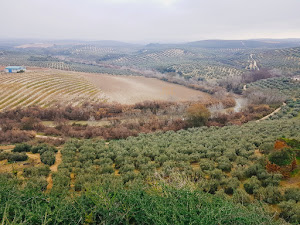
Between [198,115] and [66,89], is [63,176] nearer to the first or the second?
[198,115]

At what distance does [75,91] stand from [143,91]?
1816cm

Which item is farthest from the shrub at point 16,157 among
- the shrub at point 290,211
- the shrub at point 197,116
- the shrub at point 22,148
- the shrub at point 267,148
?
the shrub at point 197,116

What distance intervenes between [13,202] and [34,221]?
3.21 ft

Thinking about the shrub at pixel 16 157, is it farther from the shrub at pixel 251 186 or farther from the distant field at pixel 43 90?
the distant field at pixel 43 90

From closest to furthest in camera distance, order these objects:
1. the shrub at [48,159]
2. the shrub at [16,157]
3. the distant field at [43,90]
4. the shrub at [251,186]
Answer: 1. the shrub at [251,186]
2. the shrub at [48,159]
3. the shrub at [16,157]
4. the distant field at [43,90]

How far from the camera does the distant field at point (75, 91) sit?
1688 inches

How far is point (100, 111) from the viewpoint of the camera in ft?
115

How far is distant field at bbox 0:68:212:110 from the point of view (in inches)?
1688

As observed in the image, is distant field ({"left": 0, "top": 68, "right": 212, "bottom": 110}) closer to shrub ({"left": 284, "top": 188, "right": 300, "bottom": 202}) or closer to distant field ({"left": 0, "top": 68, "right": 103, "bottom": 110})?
distant field ({"left": 0, "top": 68, "right": 103, "bottom": 110})

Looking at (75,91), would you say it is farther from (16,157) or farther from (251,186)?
(251,186)

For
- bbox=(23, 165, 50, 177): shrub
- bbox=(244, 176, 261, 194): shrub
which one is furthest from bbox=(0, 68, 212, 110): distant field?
bbox=(244, 176, 261, 194): shrub

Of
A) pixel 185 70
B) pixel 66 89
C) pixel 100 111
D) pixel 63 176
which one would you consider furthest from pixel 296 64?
pixel 63 176

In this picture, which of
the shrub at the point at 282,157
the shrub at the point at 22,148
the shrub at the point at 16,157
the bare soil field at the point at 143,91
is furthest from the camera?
the bare soil field at the point at 143,91

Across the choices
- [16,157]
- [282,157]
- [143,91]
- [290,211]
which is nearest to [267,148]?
[282,157]
